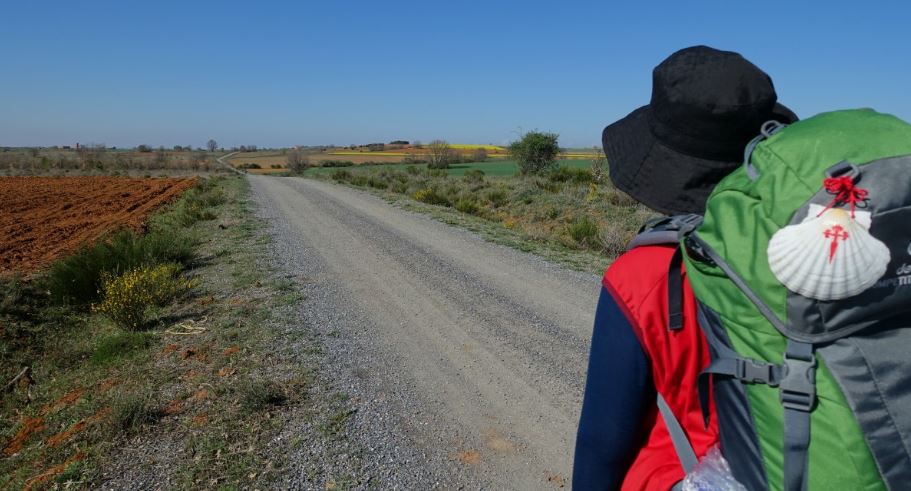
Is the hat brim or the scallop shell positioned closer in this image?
the scallop shell

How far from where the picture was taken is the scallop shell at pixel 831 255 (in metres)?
0.81

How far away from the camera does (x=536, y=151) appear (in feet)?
111

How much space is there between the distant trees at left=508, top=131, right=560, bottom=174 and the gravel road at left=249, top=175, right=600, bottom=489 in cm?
2495

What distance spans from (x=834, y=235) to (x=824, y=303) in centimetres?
11

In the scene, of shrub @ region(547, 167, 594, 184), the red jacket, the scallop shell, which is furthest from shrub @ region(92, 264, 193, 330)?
shrub @ region(547, 167, 594, 184)

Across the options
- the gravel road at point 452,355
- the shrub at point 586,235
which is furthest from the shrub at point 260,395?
the shrub at point 586,235

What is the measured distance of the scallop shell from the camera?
0.81 m

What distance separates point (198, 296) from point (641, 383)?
7.04m

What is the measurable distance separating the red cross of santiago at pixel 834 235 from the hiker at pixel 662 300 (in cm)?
30

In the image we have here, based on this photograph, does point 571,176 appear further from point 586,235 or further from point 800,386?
point 800,386

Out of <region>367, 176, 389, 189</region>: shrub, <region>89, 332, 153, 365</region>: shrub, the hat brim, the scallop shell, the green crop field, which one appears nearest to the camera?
the scallop shell

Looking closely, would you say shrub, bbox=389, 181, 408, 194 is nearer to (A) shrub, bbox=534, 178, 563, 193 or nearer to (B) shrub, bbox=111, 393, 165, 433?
(A) shrub, bbox=534, 178, 563, 193

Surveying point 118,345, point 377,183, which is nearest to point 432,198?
point 377,183

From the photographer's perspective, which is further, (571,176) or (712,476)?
(571,176)
